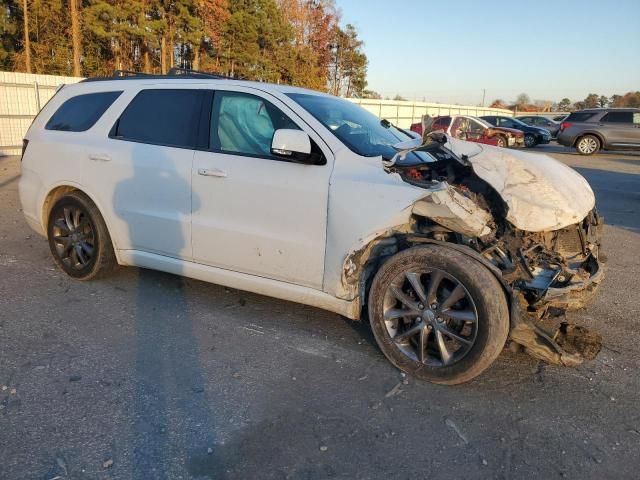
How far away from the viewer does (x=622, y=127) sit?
67.1ft

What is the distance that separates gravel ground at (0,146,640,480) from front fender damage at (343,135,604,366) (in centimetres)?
32

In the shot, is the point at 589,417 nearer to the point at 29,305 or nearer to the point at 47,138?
the point at 29,305

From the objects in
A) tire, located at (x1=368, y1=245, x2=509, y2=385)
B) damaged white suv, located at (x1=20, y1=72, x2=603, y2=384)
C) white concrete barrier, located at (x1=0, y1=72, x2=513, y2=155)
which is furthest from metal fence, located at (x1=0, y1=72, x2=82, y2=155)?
tire, located at (x1=368, y1=245, x2=509, y2=385)

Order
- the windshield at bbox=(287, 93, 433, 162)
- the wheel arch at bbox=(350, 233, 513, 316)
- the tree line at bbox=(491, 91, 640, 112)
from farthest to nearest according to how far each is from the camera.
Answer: the tree line at bbox=(491, 91, 640, 112) → the windshield at bbox=(287, 93, 433, 162) → the wheel arch at bbox=(350, 233, 513, 316)

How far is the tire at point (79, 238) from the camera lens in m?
4.71

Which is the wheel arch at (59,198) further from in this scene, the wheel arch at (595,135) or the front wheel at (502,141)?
the front wheel at (502,141)

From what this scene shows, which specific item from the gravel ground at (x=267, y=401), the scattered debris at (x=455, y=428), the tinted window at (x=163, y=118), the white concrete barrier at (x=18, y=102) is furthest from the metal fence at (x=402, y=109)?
the scattered debris at (x=455, y=428)

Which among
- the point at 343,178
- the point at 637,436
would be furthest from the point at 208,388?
the point at 637,436

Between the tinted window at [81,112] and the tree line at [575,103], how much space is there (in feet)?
251

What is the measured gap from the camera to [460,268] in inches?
123

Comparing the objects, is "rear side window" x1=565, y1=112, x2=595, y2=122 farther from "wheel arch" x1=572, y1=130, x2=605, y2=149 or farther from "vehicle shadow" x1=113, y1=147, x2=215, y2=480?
"vehicle shadow" x1=113, y1=147, x2=215, y2=480

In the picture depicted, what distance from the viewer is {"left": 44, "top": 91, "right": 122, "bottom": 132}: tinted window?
4.76 m

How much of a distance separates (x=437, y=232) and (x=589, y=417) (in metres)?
1.37

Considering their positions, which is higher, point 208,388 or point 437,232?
point 437,232
